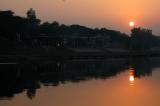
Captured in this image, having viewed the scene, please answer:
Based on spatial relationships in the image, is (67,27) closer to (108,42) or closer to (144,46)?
(108,42)

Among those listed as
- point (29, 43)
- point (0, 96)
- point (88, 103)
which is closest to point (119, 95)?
point (88, 103)

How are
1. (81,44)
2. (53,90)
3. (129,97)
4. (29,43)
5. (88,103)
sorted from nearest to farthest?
(88,103) → (129,97) → (53,90) → (29,43) → (81,44)

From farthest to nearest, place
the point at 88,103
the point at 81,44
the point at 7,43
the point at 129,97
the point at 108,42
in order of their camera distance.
A: the point at 108,42 < the point at 81,44 < the point at 7,43 < the point at 129,97 < the point at 88,103

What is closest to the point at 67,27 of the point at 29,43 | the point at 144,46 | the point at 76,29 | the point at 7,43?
the point at 76,29

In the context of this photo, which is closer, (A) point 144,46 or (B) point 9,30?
(B) point 9,30

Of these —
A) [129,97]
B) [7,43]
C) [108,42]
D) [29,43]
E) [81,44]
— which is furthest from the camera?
[108,42]

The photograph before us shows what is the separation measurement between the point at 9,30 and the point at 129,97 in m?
56.6

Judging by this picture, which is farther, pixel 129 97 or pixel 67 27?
pixel 67 27

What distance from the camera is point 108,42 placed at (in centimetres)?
11706

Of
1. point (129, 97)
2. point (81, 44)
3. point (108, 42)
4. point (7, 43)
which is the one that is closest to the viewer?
Answer: point (129, 97)

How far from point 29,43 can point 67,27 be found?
132 ft

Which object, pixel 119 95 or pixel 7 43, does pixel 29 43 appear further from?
pixel 119 95

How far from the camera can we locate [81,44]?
4154 inches

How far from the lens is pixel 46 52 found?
7669cm
